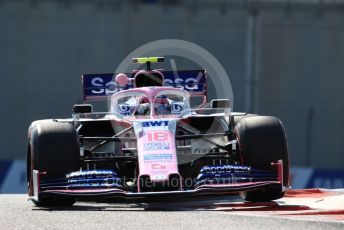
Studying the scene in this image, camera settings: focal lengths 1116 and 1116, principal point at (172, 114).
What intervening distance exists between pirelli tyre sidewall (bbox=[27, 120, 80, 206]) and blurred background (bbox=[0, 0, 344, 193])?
3328 centimetres

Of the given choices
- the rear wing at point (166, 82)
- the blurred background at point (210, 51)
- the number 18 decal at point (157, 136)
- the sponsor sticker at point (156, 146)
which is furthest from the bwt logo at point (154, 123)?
the blurred background at point (210, 51)

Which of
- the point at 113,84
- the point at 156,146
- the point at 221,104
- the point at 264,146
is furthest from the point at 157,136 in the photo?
the point at 113,84

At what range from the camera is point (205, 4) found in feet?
170

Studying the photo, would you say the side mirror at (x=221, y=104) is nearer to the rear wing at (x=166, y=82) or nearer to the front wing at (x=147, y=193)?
the rear wing at (x=166, y=82)

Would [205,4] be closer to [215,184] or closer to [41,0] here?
[41,0]

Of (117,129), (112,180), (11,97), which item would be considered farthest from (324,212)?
(11,97)

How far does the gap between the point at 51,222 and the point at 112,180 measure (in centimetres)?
240

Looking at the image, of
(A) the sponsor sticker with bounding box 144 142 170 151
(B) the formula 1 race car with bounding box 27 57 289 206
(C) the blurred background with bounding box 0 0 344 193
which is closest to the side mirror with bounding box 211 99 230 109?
(B) the formula 1 race car with bounding box 27 57 289 206

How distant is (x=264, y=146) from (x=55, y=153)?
117 inches

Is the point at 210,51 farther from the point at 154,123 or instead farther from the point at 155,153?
the point at 155,153

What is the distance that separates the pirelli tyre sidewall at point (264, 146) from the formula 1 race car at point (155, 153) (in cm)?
1

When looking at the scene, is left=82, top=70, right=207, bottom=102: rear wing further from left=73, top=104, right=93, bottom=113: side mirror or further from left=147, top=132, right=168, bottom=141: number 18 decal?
left=147, top=132, right=168, bottom=141: number 18 decal

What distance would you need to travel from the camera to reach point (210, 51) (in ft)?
168

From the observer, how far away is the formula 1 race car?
14945 millimetres
